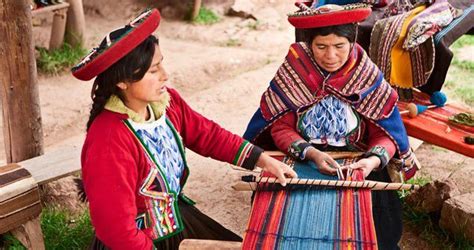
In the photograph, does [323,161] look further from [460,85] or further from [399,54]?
[460,85]

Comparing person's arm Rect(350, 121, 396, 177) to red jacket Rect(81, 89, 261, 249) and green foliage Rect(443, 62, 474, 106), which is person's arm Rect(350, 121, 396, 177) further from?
green foliage Rect(443, 62, 474, 106)

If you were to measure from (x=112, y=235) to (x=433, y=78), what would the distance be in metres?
2.54

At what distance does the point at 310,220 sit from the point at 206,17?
6.21m

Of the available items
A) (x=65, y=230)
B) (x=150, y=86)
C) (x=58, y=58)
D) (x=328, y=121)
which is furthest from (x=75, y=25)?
(x=150, y=86)

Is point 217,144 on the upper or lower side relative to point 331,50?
lower

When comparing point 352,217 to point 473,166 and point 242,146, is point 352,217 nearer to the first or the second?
point 242,146

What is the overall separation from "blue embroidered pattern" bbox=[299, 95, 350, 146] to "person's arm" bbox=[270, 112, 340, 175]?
0.08 meters

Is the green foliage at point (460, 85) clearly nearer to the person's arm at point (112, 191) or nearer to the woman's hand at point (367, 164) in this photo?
the woman's hand at point (367, 164)

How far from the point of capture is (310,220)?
259 cm

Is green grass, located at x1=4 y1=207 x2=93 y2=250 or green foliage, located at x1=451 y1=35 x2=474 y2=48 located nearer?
green grass, located at x1=4 y1=207 x2=93 y2=250

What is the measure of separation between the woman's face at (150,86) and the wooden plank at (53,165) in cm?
128

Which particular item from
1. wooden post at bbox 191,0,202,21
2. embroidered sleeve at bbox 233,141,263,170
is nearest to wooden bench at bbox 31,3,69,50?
Result: wooden post at bbox 191,0,202,21

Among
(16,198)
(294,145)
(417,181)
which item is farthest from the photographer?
(417,181)

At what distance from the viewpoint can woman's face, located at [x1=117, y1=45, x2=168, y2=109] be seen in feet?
7.78
